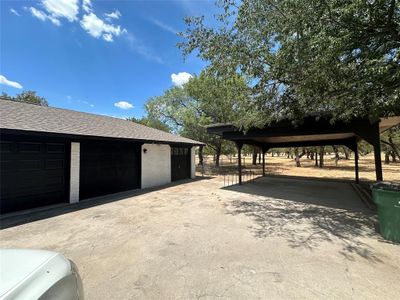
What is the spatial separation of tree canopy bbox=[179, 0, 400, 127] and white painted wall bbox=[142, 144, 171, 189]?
273 inches

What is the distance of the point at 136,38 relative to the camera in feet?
41.2

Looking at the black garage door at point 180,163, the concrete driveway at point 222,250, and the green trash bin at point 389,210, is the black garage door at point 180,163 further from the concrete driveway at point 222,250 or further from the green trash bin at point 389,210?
the green trash bin at point 389,210

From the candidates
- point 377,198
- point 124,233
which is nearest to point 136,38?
point 124,233

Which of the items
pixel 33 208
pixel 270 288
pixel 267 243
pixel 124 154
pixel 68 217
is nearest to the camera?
pixel 270 288

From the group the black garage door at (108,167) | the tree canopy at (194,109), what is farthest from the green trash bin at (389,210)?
the tree canopy at (194,109)

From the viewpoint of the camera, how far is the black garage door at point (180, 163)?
50.6 feet

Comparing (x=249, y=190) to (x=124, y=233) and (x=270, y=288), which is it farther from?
(x=270, y=288)

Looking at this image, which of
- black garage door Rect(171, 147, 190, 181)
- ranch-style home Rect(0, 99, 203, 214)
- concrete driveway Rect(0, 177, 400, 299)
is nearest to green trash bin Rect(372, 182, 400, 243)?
concrete driveway Rect(0, 177, 400, 299)

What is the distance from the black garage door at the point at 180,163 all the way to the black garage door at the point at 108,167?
11.3ft

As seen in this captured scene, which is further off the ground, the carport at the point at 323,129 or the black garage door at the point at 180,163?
the carport at the point at 323,129

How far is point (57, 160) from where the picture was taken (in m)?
8.56

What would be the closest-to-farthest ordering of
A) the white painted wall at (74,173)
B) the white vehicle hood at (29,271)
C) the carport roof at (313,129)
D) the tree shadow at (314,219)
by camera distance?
the white vehicle hood at (29,271) < the tree shadow at (314,219) < the carport roof at (313,129) < the white painted wall at (74,173)

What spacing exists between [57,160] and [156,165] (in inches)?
227

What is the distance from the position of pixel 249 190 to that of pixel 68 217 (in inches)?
311
